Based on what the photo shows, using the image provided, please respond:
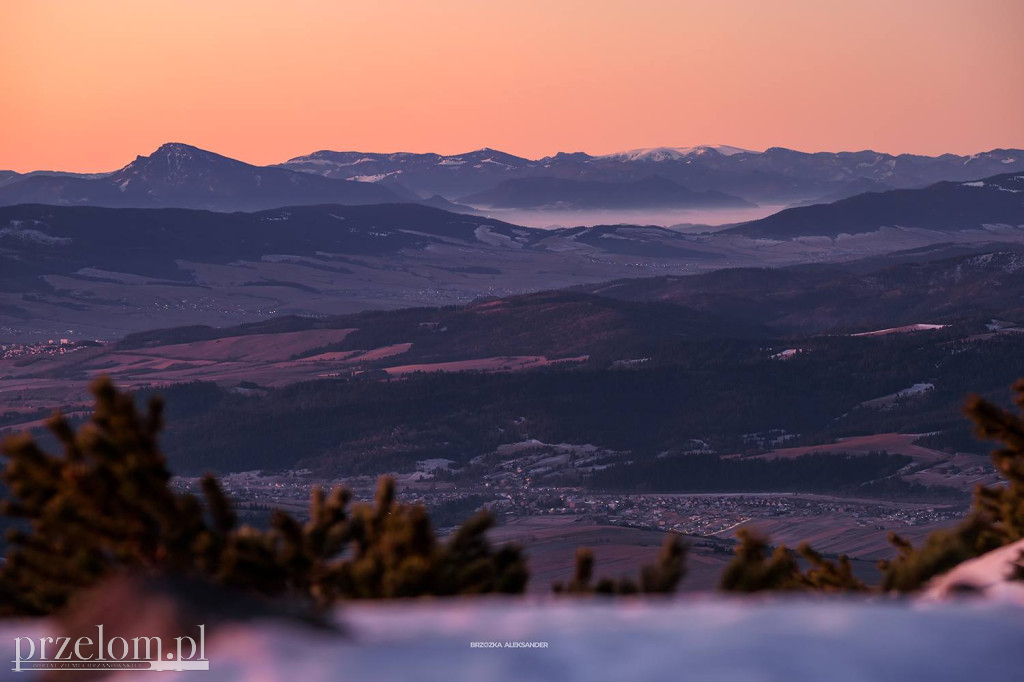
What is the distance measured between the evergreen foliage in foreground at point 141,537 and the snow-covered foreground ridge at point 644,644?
1.77 metres

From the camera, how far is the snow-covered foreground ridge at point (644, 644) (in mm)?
7930

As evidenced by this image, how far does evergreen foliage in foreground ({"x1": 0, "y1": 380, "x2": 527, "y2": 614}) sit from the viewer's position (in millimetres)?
10414

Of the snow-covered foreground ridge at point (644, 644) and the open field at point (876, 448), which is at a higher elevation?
the snow-covered foreground ridge at point (644, 644)

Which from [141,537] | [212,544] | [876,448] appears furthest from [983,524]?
[876,448]

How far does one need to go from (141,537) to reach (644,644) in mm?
4233

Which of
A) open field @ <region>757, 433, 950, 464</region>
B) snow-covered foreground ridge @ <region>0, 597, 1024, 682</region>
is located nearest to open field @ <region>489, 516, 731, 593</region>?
open field @ <region>757, 433, 950, 464</region>

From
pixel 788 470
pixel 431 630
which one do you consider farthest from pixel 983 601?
pixel 788 470

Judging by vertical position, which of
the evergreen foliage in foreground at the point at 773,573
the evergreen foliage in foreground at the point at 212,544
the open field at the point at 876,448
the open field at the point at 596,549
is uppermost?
the evergreen foliage in foreground at the point at 212,544

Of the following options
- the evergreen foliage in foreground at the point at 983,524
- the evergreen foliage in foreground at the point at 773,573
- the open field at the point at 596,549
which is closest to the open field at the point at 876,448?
the open field at the point at 596,549

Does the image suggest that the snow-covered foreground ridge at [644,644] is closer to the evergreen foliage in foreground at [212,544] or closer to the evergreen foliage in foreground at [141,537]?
the evergreen foliage in foreground at [212,544]

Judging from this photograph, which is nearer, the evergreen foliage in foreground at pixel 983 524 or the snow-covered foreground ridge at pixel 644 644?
the snow-covered foreground ridge at pixel 644 644

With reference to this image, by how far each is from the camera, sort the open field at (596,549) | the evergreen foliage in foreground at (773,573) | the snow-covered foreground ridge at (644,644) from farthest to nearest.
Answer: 1. the open field at (596,549)
2. the evergreen foliage in foreground at (773,573)
3. the snow-covered foreground ridge at (644,644)

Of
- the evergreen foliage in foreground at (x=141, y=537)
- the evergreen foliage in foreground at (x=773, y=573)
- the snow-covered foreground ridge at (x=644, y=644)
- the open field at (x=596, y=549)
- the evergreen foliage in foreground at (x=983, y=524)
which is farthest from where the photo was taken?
the open field at (x=596, y=549)

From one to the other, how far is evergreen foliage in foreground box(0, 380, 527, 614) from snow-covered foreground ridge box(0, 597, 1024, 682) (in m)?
1.77
